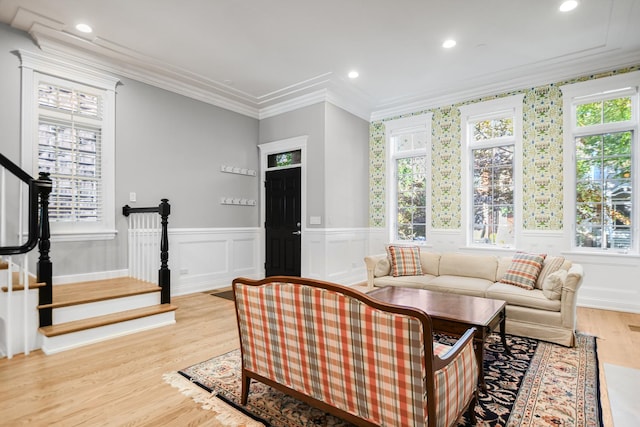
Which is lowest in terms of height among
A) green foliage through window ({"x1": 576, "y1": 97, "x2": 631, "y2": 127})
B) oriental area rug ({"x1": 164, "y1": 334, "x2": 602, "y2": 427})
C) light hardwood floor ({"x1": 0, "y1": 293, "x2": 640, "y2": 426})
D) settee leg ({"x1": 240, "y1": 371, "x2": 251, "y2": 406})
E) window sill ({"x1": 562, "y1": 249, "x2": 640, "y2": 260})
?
oriental area rug ({"x1": 164, "y1": 334, "x2": 602, "y2": 427})

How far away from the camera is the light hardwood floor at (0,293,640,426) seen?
2.01 m

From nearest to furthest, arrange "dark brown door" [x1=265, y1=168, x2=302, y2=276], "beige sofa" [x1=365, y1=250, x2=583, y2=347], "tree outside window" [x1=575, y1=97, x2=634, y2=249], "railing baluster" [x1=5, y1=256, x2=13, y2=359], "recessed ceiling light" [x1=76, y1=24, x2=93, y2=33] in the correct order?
"railing baluster" [x1=5, y1=256, x2=13, y2=359] → "beige sofa" [x1=365, y1=250, x2=583, y2=347] → "recessed ceiling light" [x1=76, y1=24, x2=93, y2=33] → "tree outside window" [x1=575, y1=97, x2=634, y2=249] → "dark brown door" [x1=265, y1=168, x2=302, y2=276]

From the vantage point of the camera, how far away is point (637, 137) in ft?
13.9

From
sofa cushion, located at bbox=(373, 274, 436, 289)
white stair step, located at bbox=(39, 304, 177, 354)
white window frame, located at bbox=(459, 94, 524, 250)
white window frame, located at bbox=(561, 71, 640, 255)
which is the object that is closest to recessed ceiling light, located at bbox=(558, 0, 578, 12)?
white window frame, located at bbox=(561, 71, 640, 255)

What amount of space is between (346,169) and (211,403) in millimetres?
4405

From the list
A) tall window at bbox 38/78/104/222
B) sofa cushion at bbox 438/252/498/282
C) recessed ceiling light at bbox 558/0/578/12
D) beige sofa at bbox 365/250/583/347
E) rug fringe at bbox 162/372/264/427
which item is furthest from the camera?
sofa cushion at bbox 438/252/498/282

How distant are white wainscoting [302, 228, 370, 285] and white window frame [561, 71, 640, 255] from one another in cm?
319

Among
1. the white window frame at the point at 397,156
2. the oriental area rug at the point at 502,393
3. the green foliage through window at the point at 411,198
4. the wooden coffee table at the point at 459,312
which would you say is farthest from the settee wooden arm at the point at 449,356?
the green foliage through window at the point at 411,198

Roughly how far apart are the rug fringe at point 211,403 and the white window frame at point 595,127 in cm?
476

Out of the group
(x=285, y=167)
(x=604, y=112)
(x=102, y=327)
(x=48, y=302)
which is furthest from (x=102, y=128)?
(x=604, y=112)

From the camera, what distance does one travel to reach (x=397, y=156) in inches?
246

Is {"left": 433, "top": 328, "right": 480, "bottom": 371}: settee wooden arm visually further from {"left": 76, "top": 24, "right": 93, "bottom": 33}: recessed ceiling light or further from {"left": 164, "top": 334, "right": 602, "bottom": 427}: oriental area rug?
{"left": 76, "top": 24, "right": 93, "bottom": 33}: recessed ceiling light

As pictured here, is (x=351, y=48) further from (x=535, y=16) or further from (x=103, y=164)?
(x=103, y=164)

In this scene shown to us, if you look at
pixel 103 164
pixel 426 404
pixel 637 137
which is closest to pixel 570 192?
pixel 637 137
